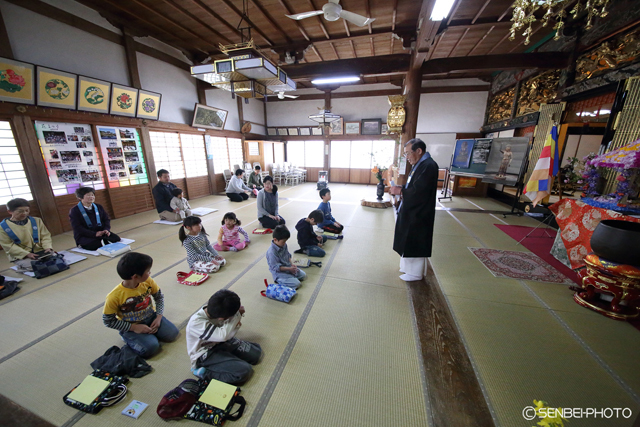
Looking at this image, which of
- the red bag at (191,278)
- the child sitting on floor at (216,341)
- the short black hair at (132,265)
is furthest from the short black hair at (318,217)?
the short black hair at (132,265)

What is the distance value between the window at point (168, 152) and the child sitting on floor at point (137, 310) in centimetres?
595

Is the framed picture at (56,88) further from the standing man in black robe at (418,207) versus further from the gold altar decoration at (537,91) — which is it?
the gold altar decoration at (537,91)

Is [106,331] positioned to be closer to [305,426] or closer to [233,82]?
[305,426]

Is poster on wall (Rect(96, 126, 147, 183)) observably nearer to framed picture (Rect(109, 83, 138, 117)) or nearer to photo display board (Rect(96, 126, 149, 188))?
photo display board (Rect(96, 126, 149, 188))

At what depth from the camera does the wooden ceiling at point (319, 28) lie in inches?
172

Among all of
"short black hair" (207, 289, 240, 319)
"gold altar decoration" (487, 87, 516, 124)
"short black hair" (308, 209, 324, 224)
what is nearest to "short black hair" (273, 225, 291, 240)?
"short black hair" (308, 209, 324, 224)

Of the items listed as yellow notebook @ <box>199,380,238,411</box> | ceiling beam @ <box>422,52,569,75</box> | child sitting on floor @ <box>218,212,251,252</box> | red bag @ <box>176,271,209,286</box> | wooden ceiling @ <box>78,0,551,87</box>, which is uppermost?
wooden ceiling @ <box>78,0,551,87</box>

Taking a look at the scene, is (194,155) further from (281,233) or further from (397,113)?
(281,233)

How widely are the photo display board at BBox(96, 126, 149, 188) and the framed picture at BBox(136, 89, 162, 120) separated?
1.60ft

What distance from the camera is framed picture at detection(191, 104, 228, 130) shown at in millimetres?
7402

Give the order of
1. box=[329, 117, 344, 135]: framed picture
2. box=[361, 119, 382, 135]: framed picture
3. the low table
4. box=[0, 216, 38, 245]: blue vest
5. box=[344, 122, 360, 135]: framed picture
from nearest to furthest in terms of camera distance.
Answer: the low table
box=[0, 216, 38, 245]: blue vest
box=[361, 119, 382, 135]: framed picture
box=[344, 122, 360, 135]: framed picture
box=[329, 117, 344, 135]: framed picture

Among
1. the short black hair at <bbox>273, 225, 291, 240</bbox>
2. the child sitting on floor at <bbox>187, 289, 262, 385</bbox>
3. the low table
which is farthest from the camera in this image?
the short black hair at <bbox>273, 225, 291, 240</bbox>

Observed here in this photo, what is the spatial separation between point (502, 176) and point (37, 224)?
30.8ft

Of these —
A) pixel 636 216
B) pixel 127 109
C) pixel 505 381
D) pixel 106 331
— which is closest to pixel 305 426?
pixel 505 381
